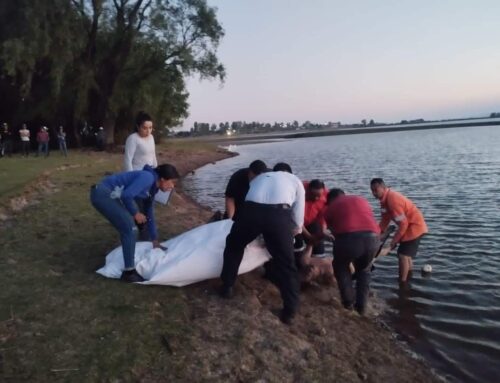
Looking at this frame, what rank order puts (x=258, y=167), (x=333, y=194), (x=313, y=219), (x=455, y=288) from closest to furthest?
(x=258, y=167) < (x=333, y=194) < (x=313, y=219) < (x=455, y=288)

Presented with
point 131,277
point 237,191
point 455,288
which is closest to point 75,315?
point 131,277

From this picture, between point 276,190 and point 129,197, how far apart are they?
1.93 m

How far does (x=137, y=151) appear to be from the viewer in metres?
8.15

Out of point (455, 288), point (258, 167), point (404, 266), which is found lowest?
point (455, 288)

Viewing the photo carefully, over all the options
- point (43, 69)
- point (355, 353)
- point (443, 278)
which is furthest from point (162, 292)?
point (43, 69)

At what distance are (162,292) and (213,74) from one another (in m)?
31.0

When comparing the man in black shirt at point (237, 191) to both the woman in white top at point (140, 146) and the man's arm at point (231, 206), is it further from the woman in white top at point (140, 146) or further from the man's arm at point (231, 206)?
the woman in white top at point (140, 146)

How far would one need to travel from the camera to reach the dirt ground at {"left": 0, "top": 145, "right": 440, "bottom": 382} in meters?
4.48

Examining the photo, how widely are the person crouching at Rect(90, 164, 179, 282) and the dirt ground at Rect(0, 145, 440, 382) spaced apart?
58cm

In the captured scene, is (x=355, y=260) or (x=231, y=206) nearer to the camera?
(x=355, y=260)

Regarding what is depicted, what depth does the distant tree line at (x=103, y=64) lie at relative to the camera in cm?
2866

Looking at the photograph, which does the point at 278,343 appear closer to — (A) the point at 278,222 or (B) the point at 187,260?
(A) the point at 278,222

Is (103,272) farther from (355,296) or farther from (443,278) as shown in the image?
(443,278)

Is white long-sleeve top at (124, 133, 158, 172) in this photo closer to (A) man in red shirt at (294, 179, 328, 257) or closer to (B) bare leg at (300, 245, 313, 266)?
(A) man in red shirt at (294, 179, 328, 257)
